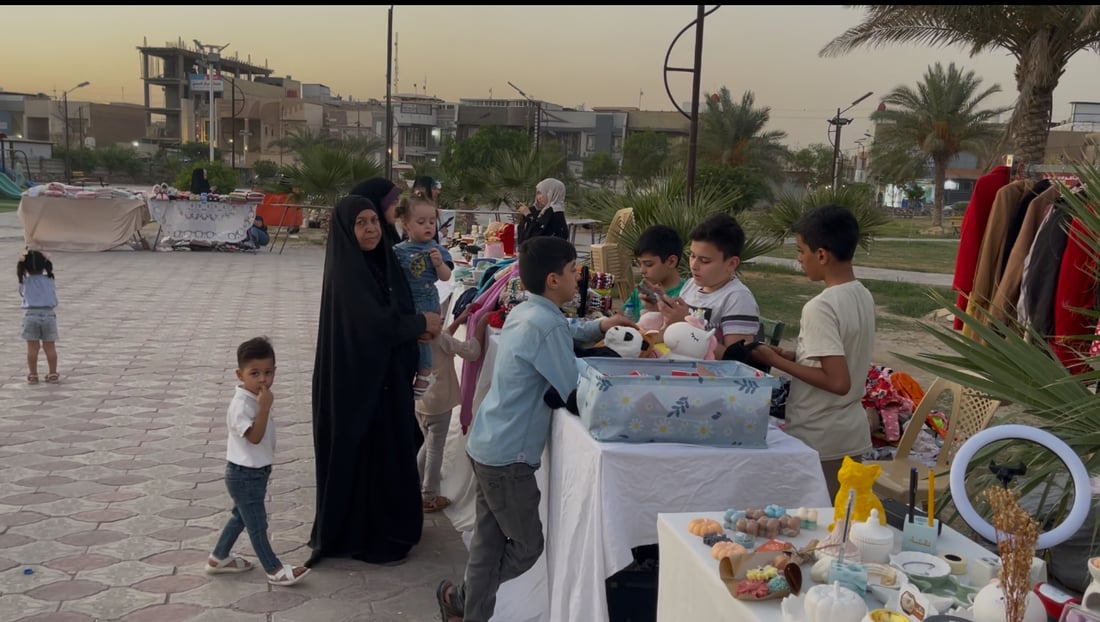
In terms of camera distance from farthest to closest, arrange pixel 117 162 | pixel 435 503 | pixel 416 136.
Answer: pixel 416 136 < pixel 117 162 < pixel 435 503

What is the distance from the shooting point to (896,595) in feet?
6.07

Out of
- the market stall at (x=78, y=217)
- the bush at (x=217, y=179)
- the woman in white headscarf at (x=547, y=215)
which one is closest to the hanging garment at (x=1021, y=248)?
the woman in white headscarf at (x=547, y=215)

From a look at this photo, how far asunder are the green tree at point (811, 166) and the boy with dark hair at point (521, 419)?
46.8 meters

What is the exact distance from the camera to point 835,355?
3.16m

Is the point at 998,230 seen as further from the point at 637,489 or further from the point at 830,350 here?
the point at 637,489

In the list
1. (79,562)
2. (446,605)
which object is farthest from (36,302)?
(446,605)

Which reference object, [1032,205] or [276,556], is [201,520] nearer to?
[276,556]

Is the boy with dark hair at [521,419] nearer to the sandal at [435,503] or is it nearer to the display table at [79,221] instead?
the sandal at [435,503]

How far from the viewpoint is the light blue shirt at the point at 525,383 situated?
3.02 meters

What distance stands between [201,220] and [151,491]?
15584 mm

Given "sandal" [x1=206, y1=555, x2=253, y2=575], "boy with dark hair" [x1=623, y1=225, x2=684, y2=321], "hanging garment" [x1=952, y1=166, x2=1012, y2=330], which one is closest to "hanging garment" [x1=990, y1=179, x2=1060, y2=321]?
"hanging garment" [x1=952, y1=166, x2=1012, y2=330]

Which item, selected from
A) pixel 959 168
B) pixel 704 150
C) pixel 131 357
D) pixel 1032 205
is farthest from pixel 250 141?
pixel 1032 205

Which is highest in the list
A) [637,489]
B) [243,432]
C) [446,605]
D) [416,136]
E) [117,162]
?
[416,136]

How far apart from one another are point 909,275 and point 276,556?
1906 cm
